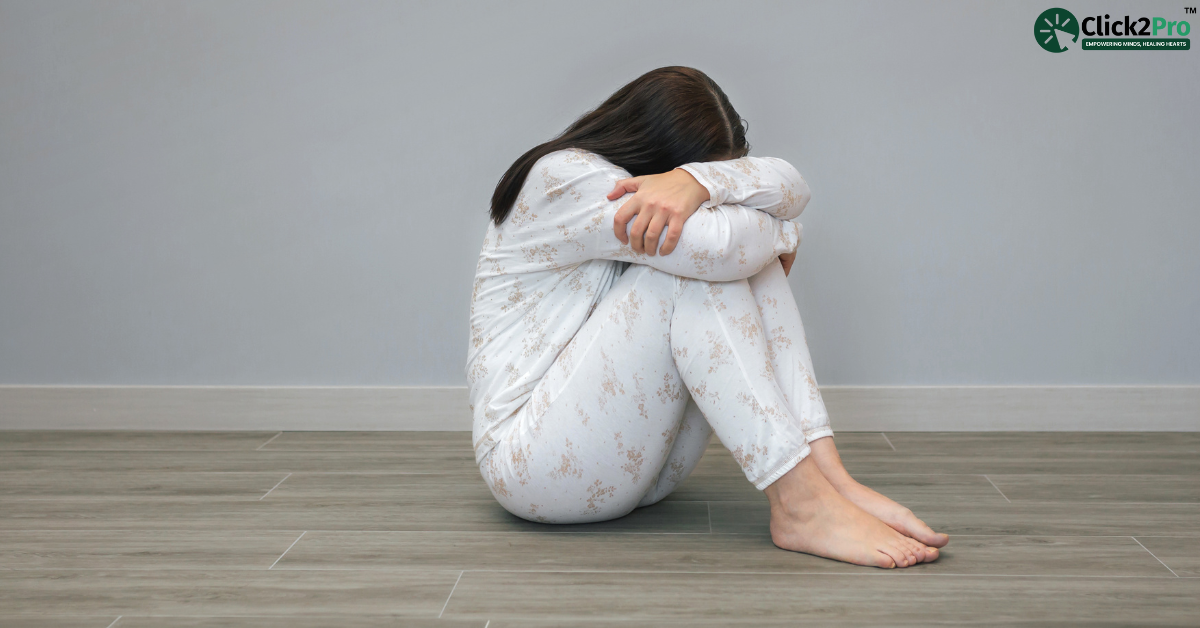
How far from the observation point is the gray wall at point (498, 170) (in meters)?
1.97

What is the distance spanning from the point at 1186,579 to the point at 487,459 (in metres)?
0.99

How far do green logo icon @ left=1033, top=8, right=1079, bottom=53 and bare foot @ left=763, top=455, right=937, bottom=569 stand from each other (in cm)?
137

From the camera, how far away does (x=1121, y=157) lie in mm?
1973

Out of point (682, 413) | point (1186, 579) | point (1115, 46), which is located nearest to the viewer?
point (1186, 579)

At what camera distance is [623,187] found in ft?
3.87

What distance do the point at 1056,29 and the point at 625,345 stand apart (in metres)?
1.47

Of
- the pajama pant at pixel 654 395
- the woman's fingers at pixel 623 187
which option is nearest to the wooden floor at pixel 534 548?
the pajama pant at pixel 654 395

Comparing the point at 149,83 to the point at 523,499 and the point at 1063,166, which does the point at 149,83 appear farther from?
the point at 1063,166

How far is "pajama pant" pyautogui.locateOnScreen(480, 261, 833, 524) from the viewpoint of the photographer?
3.70 ft

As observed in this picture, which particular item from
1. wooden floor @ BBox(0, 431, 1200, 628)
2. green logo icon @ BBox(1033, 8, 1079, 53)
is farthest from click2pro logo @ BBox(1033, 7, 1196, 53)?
wooden floor @ BBox(0, 431, 1200, 628)

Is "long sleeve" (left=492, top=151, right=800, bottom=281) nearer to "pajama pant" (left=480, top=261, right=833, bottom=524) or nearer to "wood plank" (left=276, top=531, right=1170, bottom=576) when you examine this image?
"pajama pant" (left=480, top=261, right=833, bottom=524)

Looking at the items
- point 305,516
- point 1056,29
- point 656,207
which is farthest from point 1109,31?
point 305,516

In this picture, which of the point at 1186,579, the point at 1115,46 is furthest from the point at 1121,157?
the point at 1186,579

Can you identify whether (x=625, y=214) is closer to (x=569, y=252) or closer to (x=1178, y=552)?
(x=569, y=252)
